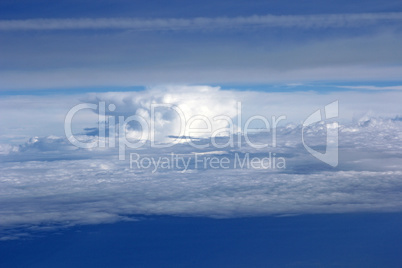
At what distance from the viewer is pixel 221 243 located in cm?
14788

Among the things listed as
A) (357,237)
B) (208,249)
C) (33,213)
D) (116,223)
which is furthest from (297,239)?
(33,213)

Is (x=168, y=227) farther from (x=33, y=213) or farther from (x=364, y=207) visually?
(x=364, y=207)

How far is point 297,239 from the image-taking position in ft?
488

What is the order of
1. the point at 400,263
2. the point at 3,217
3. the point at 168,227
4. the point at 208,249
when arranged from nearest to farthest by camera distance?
1. the point at 400,263
2. the point at 208,249
3. the point at 168,227
4. the point at 3,217

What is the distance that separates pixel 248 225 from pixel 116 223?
5563 cm

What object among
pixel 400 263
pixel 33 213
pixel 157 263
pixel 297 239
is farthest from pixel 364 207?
pixel 33 213

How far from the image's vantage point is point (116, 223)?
172375 mm

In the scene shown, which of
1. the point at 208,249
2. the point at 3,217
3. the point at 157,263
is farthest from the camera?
the point at 3,217

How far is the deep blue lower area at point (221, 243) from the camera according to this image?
128875 millimetres

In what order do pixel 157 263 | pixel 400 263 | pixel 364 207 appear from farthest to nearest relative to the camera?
pixel 364 207, pixel 157 263, pixel 400 263

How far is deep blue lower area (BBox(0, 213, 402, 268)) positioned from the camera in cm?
12888

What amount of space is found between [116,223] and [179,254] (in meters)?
44.6

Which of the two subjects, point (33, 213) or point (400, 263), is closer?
point (400, 263)

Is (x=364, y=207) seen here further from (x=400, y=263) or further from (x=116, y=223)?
(x=116, y=223)
